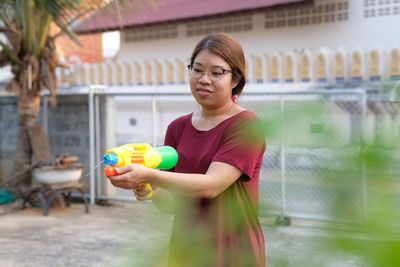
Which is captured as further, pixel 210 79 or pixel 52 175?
pixel 52 175

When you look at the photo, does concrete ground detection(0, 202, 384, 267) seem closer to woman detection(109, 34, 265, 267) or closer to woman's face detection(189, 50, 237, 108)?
woman detection(109, 34, 265, 267)

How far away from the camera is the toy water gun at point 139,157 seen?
141cm

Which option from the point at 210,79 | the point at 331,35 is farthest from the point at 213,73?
the point at 331,35

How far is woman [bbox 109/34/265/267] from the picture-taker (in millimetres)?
1303

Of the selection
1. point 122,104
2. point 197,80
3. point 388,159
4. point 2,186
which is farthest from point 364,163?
point 122,104

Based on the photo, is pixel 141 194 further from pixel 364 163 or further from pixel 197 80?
pixel 364 163

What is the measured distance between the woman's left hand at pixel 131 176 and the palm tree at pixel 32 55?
15.8 feet

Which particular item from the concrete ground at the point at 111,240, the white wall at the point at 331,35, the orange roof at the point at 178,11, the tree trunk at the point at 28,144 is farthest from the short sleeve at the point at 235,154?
the orange roof at the point at 178,11

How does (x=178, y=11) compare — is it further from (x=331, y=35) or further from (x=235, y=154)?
(x=235, y=154)

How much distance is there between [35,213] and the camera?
671 centimetres

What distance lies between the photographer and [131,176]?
4.60 feet

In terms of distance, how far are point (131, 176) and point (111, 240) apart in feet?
13.3

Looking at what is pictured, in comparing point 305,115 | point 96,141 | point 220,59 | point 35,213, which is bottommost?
point 35,213

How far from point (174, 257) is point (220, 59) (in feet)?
3.67
